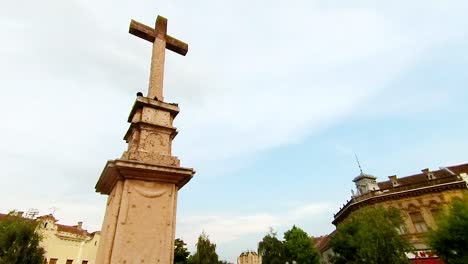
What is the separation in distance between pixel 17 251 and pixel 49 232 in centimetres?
1177

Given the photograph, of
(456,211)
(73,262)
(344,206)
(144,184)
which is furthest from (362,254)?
(73,262)

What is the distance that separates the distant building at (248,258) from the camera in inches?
1677

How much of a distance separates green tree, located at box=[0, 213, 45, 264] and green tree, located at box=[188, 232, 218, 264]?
1190cm

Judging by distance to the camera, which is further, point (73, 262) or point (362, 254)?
point (73, 262)

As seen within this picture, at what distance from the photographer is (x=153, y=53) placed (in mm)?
7520

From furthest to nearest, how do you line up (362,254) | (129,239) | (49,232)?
(49,232) < (362,254) < (129,239)

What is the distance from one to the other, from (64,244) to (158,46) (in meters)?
31.7

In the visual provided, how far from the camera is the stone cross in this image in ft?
22.9

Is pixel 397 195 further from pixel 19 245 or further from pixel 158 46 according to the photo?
pixel 19 245

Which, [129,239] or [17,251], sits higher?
[17,251]

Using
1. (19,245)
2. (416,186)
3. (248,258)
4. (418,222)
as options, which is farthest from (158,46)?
(248,258)

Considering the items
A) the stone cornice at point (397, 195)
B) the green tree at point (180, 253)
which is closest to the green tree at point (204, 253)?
the green tree at point (180, 253)

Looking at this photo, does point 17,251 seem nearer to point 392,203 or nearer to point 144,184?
point 144,184

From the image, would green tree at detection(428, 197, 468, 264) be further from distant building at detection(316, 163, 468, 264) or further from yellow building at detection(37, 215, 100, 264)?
yellow building at detection(37, 215, 100, 264)
